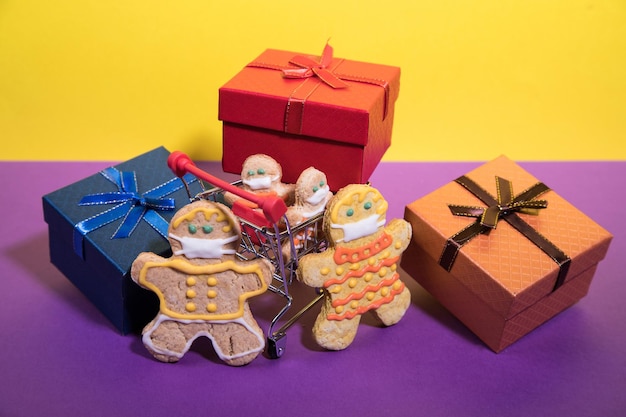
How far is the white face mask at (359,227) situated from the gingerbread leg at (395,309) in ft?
0.94

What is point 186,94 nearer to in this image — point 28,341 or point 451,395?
point 28,341

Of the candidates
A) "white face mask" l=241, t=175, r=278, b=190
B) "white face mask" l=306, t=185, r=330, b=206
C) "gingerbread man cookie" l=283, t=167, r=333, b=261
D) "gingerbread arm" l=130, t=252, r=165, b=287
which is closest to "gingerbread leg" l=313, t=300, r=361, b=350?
"gingerbread man cookie" l=283, t=167, r=333, b=261

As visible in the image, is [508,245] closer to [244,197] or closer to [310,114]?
[310,114]

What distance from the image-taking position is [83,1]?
3.33 metres

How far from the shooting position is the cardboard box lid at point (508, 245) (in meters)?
2.21

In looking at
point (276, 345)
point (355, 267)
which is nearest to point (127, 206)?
point (276, 345)

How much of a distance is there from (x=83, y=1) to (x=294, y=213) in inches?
71.9

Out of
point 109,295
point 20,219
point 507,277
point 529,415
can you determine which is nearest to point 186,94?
point 20,219

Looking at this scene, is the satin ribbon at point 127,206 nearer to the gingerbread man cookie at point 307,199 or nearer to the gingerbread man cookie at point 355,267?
the gingerbread man cookie at point 307,199

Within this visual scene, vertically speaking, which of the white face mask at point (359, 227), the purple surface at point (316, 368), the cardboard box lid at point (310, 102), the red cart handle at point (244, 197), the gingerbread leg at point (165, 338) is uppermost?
the cardboard box lid at point (310, 102)

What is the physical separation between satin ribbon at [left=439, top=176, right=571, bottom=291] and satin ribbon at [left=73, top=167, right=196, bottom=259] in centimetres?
94

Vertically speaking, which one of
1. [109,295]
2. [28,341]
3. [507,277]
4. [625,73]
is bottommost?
[28,341]

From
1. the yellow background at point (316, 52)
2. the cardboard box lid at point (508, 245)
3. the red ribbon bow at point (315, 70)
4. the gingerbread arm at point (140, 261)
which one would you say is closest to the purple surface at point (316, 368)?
the cardboard box lid at point (508, 245)

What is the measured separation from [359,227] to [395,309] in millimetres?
370
